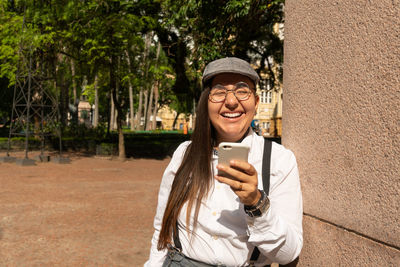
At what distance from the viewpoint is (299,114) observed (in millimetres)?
2154

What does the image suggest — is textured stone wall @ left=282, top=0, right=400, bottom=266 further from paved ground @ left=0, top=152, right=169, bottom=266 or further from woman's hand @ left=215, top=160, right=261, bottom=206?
paved ground @ left=0, top=152, right=169, bottom=266

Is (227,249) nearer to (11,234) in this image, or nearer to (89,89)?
(11,234)

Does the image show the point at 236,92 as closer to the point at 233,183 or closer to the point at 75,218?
the point at 233,183

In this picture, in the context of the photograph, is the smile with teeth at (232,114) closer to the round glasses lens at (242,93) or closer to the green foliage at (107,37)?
the round glasses lens at (242,93)

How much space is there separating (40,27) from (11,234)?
1014 cm

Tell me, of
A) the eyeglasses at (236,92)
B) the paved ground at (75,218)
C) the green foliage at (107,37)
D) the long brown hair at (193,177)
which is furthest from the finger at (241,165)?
the green foliage at (107,37)

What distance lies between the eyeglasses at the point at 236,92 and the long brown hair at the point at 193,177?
0.25ft

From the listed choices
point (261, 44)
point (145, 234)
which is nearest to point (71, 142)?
point (261, 44)

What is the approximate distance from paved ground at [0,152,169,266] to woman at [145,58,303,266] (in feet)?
9.01

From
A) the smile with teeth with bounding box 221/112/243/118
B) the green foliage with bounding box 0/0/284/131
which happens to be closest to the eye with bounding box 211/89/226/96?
the smile with teeth with bounding box 221/112/243/118

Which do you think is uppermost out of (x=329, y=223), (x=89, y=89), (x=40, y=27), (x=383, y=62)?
(x=40, y=27)

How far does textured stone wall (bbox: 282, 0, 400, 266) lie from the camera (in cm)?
155

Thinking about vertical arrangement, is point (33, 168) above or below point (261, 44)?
below

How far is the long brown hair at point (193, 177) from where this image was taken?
1.92 meters
